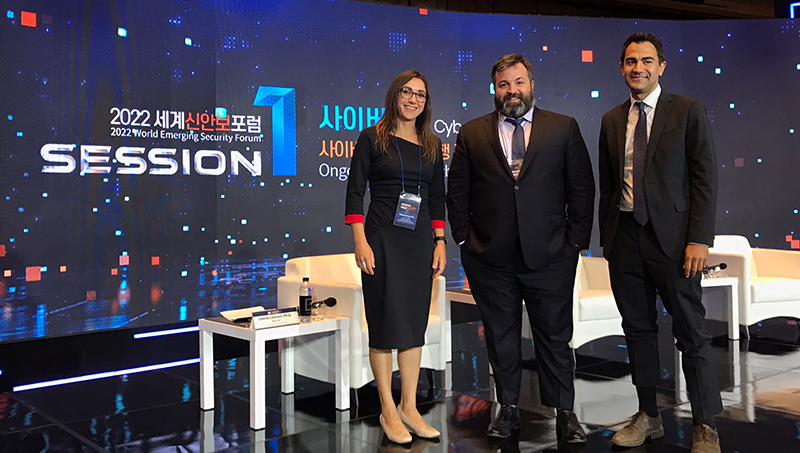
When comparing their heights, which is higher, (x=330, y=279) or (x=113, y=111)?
(x=113, y=111)

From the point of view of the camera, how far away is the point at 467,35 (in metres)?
6.70

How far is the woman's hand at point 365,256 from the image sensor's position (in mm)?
3006

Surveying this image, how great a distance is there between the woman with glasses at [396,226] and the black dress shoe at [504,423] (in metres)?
0.26

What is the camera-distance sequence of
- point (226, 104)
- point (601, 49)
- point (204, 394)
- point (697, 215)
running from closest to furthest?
point (697, 215), point (204, 394), point (226, 104), point (601, 49)

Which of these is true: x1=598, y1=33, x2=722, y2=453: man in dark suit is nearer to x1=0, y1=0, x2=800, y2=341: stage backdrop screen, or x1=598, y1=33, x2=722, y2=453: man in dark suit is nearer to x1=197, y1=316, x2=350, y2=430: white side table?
x1=197, y1=316, x2=350, y2=430: white side table

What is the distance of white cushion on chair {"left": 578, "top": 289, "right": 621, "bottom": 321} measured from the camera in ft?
15.0

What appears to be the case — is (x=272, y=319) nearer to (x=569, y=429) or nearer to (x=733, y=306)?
(x=569, y=429)

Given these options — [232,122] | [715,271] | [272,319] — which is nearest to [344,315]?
[272,319]

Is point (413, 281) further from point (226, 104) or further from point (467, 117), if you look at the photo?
point (467, 117)

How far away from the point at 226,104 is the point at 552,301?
3.46 meters

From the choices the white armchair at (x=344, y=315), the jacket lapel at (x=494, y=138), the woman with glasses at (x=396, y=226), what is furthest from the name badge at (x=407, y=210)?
→ the white armchair at (x=344, y=315)

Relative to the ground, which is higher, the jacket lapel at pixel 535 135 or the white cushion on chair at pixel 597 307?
the jacket lapel at pixel 535 135

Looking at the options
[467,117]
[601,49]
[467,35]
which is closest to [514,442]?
[467,117]

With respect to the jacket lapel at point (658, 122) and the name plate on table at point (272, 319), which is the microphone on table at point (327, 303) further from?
the jacket lapel at point (658, 122)
